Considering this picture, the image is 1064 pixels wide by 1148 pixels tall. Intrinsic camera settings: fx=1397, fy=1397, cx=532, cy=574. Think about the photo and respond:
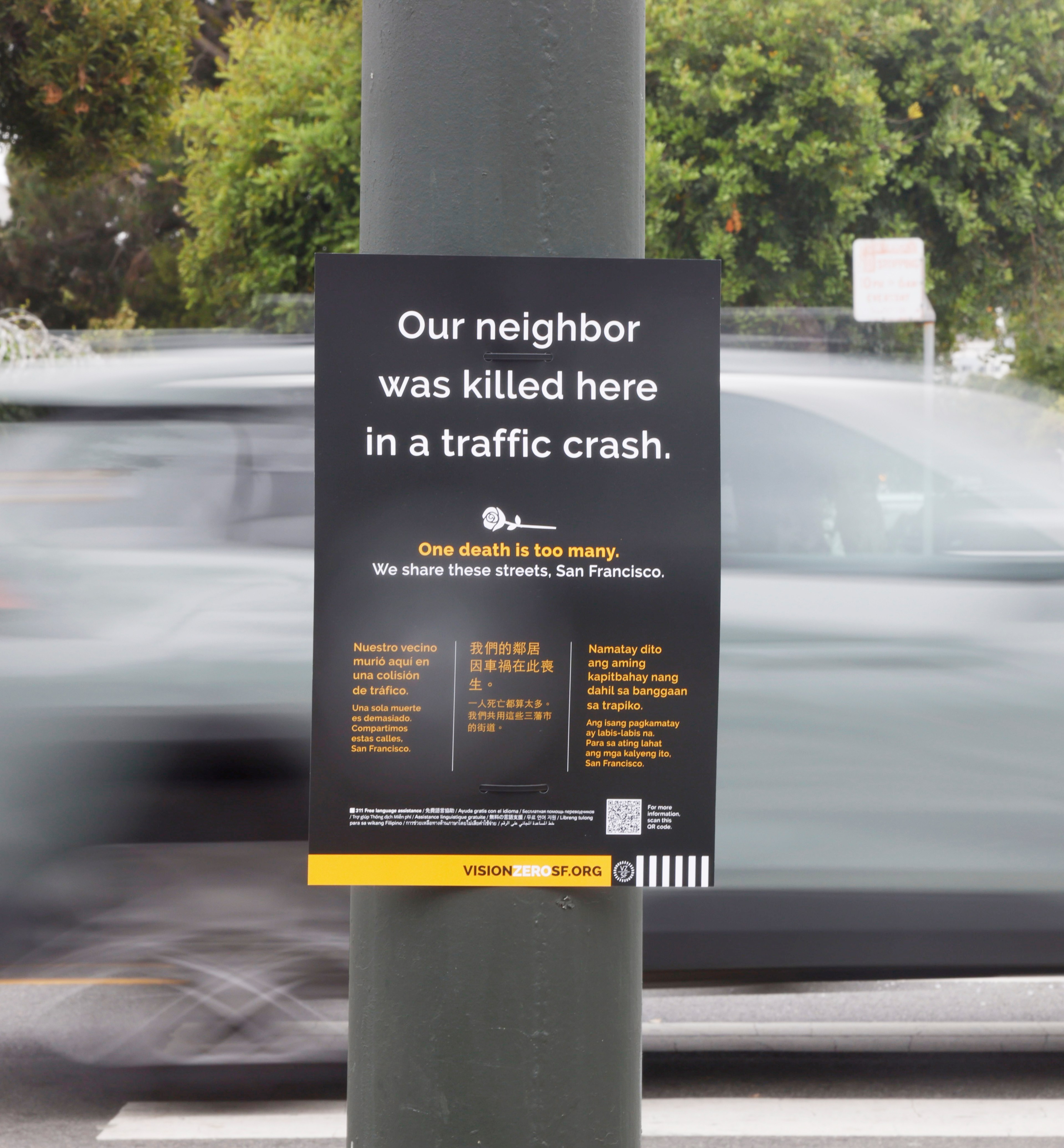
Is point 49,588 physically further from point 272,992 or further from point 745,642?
point 745,642

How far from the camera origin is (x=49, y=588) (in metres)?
3.60

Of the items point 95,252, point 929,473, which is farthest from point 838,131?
point 95,252

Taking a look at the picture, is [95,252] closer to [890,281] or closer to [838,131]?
[838,131]

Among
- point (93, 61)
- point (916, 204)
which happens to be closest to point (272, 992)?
point (93, 61)

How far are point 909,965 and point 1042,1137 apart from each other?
59 cm

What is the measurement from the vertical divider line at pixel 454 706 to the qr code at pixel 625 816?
0.58 ft

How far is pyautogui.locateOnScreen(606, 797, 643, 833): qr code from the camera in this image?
1.53 metres

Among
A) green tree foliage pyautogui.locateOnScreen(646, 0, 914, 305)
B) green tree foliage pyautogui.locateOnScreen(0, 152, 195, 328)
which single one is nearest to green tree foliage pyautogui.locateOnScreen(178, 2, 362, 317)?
green tree foliage pyautogui.locateOnScreen(646, 0, 914, 305)

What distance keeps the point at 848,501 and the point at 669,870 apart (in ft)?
8.08

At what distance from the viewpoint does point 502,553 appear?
1491 mm

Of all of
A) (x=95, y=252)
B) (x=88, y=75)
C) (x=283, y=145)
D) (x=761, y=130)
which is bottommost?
(x=88, y=75)

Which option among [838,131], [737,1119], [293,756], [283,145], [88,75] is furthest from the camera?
[283,145]

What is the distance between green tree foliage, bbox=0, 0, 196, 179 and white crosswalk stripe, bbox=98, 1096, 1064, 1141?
8104mm

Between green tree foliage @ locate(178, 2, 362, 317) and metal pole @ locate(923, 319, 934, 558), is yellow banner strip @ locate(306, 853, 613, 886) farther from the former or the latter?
green tree foliage @ locate(178, 2, 362, 317)
